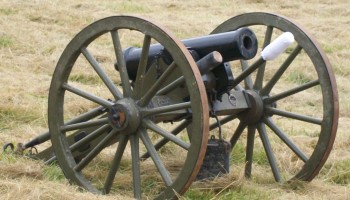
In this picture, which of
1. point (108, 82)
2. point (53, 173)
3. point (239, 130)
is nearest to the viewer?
point (108, 82)

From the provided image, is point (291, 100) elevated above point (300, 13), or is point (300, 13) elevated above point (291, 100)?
point (300, 13)

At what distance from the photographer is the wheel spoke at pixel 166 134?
4.41 meters

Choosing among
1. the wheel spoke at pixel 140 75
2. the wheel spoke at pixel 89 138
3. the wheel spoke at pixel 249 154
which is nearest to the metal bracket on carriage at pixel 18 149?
the wheel spoke at pixel 89 138

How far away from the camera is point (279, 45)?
15.6 ft

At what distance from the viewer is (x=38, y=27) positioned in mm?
11875

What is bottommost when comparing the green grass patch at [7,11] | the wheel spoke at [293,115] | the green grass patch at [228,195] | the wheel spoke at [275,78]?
the green grass patch at [228,195]

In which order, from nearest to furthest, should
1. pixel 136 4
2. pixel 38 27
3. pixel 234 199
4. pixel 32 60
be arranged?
pixel 234 199, pixel 32 60, pixel 38 27, pixel 136 4

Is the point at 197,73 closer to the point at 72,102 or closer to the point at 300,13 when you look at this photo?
the point at 72,102

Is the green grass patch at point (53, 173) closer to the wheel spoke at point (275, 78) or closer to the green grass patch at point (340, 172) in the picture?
the wheel spoke at point (275, 78)

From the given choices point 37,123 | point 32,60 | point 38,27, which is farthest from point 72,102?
point 38,27

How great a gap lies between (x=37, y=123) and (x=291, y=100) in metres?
3.39

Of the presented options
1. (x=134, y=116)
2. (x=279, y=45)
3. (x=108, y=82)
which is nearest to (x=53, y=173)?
(x=108, y=82)

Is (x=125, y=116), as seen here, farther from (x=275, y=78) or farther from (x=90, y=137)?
(x=275, y=78)

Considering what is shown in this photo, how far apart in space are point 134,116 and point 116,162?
37 cm
